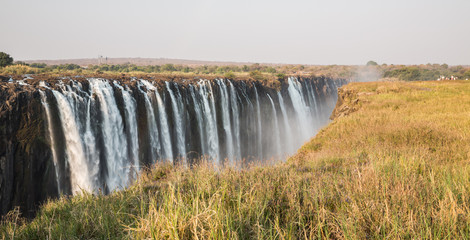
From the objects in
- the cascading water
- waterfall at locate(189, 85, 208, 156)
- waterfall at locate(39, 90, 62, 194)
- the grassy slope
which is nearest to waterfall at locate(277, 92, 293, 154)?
the cascading water

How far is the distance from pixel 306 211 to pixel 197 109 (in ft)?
66.1

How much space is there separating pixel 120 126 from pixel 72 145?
3002mm

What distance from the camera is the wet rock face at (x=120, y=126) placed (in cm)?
1254

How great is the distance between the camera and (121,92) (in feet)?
57.4

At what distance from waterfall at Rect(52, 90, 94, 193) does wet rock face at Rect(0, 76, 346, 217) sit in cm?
13

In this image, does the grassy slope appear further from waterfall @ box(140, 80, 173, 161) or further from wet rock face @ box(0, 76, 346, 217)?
waterfall @ box(140, 80, 173, 161)

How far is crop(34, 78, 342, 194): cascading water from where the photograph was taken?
1423 cm

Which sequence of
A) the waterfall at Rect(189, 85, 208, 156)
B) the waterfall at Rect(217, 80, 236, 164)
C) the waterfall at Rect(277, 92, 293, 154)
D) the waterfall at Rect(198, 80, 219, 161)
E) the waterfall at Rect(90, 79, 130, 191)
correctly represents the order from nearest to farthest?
the waterfall at Rect(90, 79, 130, 191)
the waterfall at Rect(189, 85, 208, 156)
the waterfall at Rect(198, 80, 219, 161)
the waterfall at Rect(217, 80, 236, 164)
the waterfall at Rect(277, 92, 293, 154)

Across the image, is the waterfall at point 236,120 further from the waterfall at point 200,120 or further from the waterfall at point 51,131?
the waterfall at point 51,131

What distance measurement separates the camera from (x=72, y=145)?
1431cm

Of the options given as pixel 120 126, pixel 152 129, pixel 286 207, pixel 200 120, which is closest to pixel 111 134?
pixel 120 126

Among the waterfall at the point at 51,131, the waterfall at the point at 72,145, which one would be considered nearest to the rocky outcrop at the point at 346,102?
the waterfall at the point at 72,145

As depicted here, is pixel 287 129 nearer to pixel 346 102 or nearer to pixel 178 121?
pixel 346 102

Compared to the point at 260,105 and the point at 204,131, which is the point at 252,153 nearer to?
the point at 260,105
